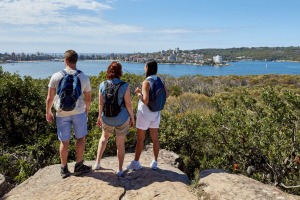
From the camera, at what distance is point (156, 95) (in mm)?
4812

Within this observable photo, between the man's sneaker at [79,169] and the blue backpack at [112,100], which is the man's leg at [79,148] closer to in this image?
A: the man's sneaker at [79,169]

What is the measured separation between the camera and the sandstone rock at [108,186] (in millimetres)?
4422

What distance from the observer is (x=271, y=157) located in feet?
19.5

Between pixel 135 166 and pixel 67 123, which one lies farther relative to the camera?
pixel 135 166

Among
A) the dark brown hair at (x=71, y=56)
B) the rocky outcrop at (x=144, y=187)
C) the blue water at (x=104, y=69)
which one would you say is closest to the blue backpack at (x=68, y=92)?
the dark brown hair at (x=71, y=56)

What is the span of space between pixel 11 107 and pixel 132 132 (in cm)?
305

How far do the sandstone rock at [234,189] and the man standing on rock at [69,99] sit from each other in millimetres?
1872

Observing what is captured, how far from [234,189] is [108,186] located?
169 cm

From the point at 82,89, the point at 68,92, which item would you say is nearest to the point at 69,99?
the point at 68,92

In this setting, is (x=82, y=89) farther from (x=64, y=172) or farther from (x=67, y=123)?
(x=64, y=172)

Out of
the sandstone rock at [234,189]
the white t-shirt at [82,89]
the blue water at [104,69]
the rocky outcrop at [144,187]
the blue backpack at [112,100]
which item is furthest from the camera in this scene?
the blue water at [104,69]

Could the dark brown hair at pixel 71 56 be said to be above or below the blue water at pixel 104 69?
above

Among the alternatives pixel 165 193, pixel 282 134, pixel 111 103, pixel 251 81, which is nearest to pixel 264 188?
pixel 165 193

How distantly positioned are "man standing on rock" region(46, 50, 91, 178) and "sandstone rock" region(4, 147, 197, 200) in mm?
383
